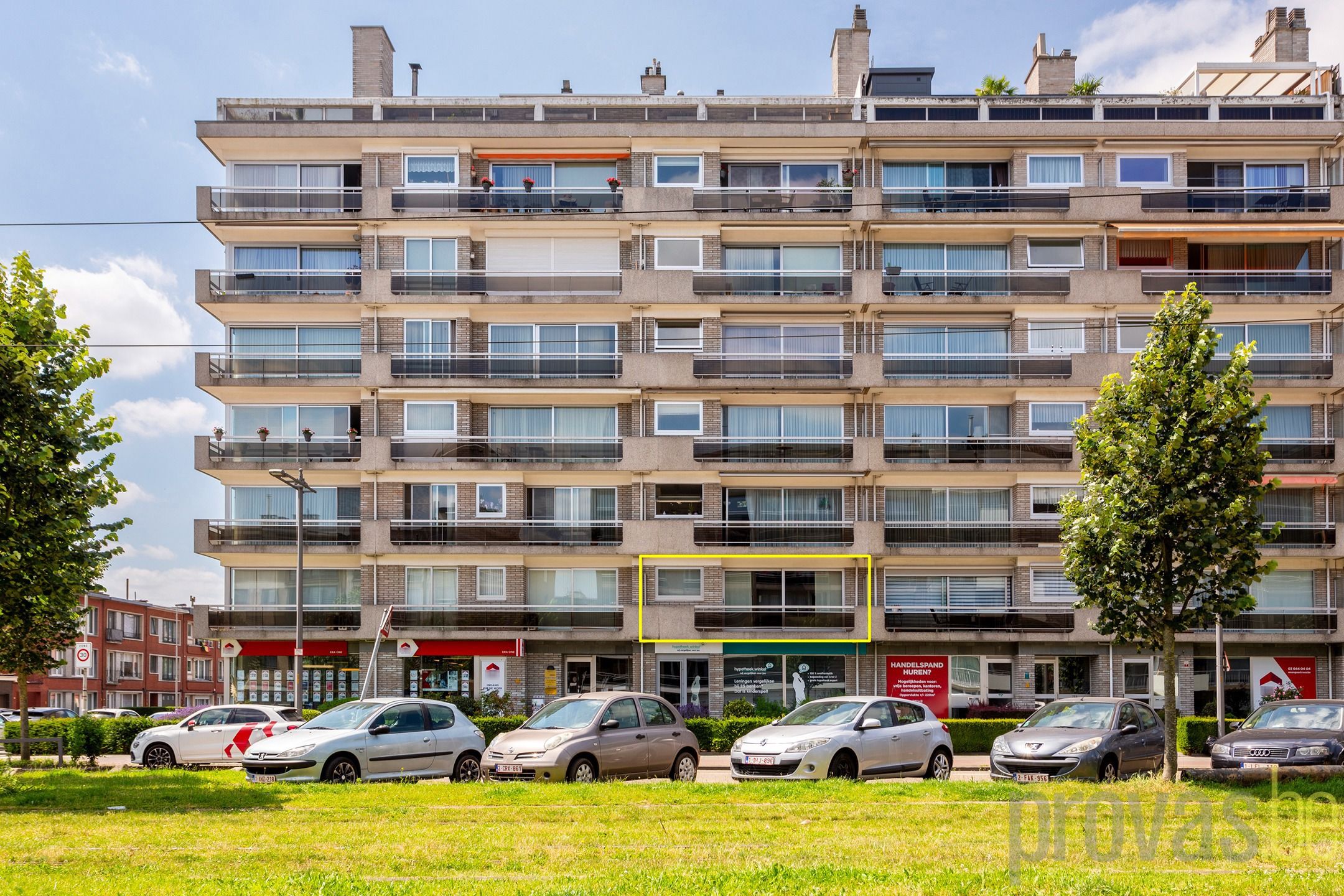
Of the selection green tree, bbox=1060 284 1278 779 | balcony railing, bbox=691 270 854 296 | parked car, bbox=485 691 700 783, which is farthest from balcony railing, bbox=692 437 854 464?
parked car, bbox=485 691 700 783

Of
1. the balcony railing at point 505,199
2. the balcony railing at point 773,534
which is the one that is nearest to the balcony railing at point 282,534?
the balcony railing at point 505,199

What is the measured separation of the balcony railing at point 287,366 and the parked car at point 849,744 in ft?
86.2

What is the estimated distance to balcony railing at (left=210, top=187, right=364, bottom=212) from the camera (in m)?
44.1

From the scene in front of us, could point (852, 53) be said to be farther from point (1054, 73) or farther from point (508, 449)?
point (508, 449)

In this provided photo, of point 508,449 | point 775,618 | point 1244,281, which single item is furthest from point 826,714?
point 1244,281

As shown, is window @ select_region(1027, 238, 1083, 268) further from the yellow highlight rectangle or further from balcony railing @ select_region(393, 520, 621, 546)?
balcony railing @ select_region(393, 520, 621, 546)

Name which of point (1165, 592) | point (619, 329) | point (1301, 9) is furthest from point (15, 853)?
point (1301, 9)

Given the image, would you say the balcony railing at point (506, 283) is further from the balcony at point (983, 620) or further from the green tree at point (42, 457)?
the green tree at point (42, 457)

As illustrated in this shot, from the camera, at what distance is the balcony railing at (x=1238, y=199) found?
4384cm

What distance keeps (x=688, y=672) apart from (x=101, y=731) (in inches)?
694

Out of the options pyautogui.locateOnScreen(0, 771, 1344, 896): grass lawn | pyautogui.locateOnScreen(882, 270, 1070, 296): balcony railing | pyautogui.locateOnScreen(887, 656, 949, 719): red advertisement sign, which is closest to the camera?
pyautogui.locateOnScreen(0, 771, 1344, 896): grass lawn

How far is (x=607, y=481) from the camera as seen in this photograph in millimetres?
43188

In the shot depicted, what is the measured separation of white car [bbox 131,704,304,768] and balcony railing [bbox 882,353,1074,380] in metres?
23.3

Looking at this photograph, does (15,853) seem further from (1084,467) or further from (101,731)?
(101,731)
